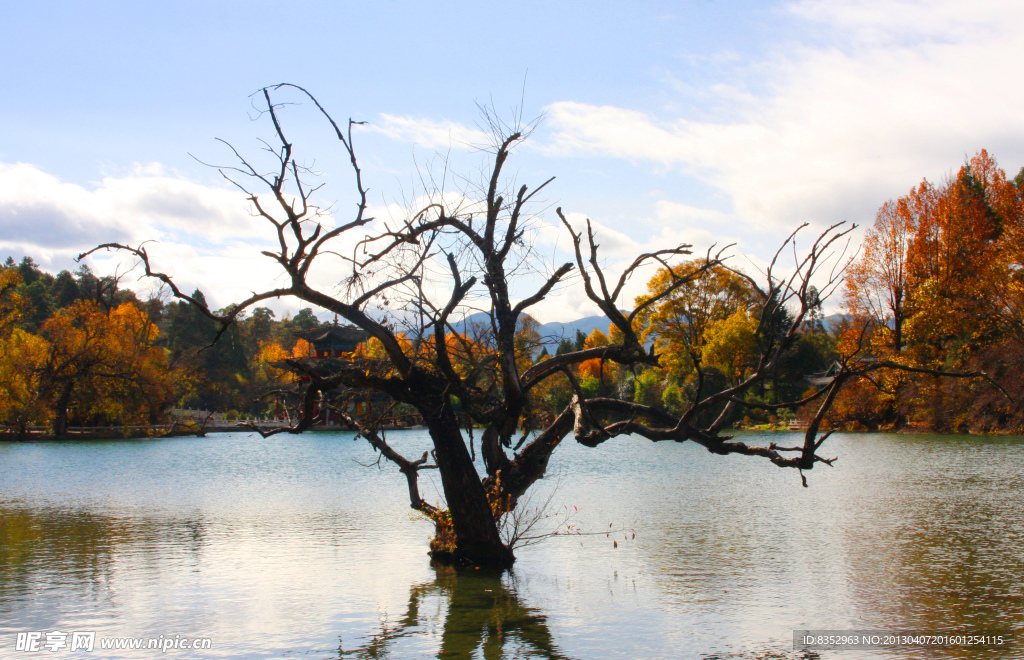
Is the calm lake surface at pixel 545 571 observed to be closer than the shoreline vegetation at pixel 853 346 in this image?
Yes

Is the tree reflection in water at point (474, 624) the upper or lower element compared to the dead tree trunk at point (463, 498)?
Answer: lower

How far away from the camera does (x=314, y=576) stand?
11156 mm

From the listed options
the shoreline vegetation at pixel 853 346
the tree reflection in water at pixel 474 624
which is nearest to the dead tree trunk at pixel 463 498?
the tree reflection in water at pixel 474 624

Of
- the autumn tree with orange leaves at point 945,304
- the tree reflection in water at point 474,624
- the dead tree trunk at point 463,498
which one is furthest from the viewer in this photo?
the autumn tree with orange leaves at point 945,304

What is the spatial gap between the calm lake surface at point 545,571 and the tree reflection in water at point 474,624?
0.03 m

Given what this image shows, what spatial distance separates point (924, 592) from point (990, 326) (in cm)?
3485

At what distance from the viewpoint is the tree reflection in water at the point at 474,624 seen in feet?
25.7

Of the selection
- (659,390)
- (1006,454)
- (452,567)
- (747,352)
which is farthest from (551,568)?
(659,390)

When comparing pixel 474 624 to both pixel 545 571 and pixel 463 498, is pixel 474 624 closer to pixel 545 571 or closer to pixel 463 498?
pixel 463 498

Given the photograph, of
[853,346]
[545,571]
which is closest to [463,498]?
[545,571]

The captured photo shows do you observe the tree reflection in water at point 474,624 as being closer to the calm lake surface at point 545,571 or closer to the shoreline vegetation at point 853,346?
the calm lake surface at point 545,571

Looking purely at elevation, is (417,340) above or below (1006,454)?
above

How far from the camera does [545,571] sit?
11328 mm

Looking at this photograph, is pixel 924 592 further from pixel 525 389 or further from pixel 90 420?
pixel 90 420
